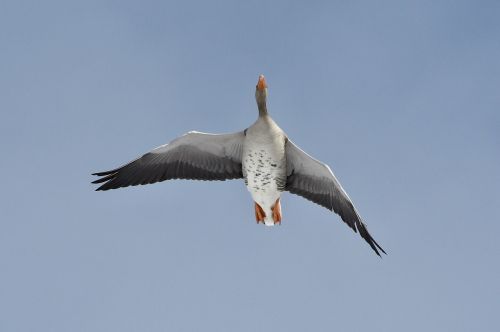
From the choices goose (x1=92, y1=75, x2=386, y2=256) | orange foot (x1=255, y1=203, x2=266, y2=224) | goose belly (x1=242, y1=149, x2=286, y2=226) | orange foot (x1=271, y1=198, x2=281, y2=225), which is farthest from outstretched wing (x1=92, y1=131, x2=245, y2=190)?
orange foot (x1=271, y1=198, x2=281, y2=225)

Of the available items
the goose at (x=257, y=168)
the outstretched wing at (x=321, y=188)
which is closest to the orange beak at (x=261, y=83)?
the goose at (x=257, y=168)

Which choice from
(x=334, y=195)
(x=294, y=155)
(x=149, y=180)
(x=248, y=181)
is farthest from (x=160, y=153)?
(x=334, y=195)

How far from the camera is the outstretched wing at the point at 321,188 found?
15.5 m

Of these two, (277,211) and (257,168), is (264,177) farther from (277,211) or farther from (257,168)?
(277,211)

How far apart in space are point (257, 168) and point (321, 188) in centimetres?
232

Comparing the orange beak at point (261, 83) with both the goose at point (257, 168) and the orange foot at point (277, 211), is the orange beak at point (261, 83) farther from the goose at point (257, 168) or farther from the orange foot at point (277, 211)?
the orange foot at point (277, 211)

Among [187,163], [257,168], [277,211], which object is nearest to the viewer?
[257,168]

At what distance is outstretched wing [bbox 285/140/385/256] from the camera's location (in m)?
15.5

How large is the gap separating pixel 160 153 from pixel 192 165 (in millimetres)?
886

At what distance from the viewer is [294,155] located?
50.4 ft

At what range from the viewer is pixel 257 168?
47.9 feet

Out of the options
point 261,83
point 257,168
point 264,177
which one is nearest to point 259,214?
point 264,177

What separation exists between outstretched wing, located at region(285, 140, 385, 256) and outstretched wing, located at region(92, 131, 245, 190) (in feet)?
4.63

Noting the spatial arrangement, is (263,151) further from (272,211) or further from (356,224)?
(356,224)
